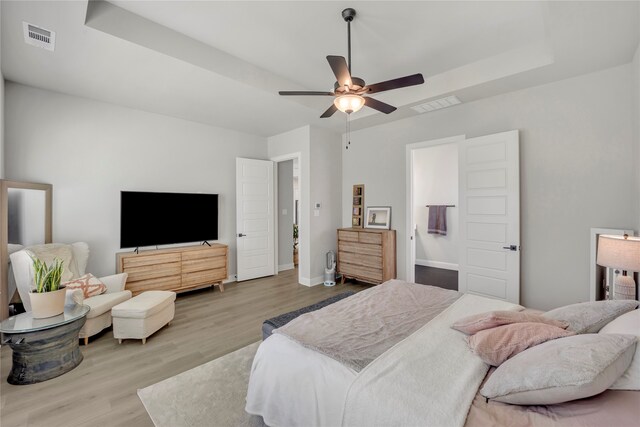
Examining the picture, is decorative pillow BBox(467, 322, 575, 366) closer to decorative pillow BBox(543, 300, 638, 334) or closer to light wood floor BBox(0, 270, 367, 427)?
decorative pillow BBox(543, 300, 638, 334)

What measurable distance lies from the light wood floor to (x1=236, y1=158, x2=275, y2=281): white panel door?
3.44ft

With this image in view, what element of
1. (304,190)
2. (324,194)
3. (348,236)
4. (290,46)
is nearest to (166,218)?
(304,190)

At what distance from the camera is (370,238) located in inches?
180

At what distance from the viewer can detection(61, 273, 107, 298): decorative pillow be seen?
2957 millimetres

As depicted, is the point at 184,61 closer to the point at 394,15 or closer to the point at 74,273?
the point at 394,15

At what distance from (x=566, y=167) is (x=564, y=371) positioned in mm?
3027

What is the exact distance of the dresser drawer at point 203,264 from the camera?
4.18 metres

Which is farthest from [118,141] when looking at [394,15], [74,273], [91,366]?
[394,15]

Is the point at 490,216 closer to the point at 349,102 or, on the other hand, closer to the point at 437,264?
the point at 349,102

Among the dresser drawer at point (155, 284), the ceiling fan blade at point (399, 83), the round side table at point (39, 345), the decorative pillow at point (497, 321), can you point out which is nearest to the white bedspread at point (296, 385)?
the decorative pillow at point (497, 321)

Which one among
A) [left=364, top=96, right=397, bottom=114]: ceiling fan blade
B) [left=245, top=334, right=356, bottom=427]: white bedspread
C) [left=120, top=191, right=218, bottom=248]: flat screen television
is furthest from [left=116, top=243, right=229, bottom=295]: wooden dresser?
[left=364, top=96, right=397, bottom=114]: ceiling fan blade

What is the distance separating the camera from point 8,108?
126 inches

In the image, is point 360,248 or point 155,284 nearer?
point 155,284

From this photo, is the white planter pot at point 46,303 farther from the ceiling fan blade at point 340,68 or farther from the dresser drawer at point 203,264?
the ceiling fan blade at point 340,68
